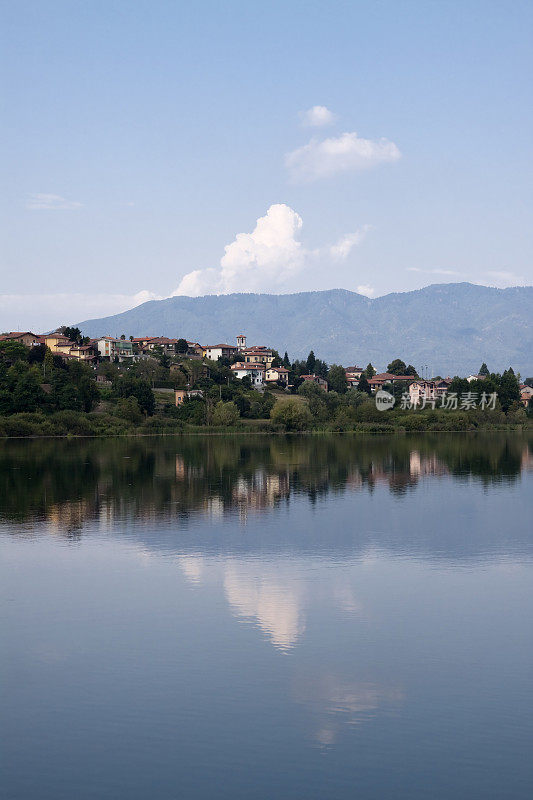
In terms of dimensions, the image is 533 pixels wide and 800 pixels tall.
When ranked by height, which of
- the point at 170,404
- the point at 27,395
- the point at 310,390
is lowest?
the point at 170,404

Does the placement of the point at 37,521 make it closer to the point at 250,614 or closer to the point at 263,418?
the point at 250,614

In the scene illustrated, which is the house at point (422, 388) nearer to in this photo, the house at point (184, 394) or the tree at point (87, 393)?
the house at point (184, 394)

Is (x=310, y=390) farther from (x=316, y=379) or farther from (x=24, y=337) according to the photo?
(x=24, y=337)

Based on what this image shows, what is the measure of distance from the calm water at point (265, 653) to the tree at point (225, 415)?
8700 cm

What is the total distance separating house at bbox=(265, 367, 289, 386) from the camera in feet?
616

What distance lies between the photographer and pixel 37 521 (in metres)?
36.1

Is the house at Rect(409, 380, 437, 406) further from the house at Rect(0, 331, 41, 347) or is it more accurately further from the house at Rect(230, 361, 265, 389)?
the house at Rect(0, 331, 41, 347)

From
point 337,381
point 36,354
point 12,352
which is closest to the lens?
point 12,352

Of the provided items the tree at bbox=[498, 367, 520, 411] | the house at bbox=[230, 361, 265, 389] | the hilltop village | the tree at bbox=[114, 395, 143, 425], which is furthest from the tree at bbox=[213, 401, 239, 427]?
the tree at bbox=[498, 367, 520, 411]

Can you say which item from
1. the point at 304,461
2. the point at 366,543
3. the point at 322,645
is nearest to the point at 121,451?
the point at 304,461

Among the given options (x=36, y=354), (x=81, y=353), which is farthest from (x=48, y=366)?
(x=81, y=353)

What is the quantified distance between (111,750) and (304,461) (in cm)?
5834

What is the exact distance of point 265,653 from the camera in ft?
57.7

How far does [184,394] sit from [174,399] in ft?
8.44
